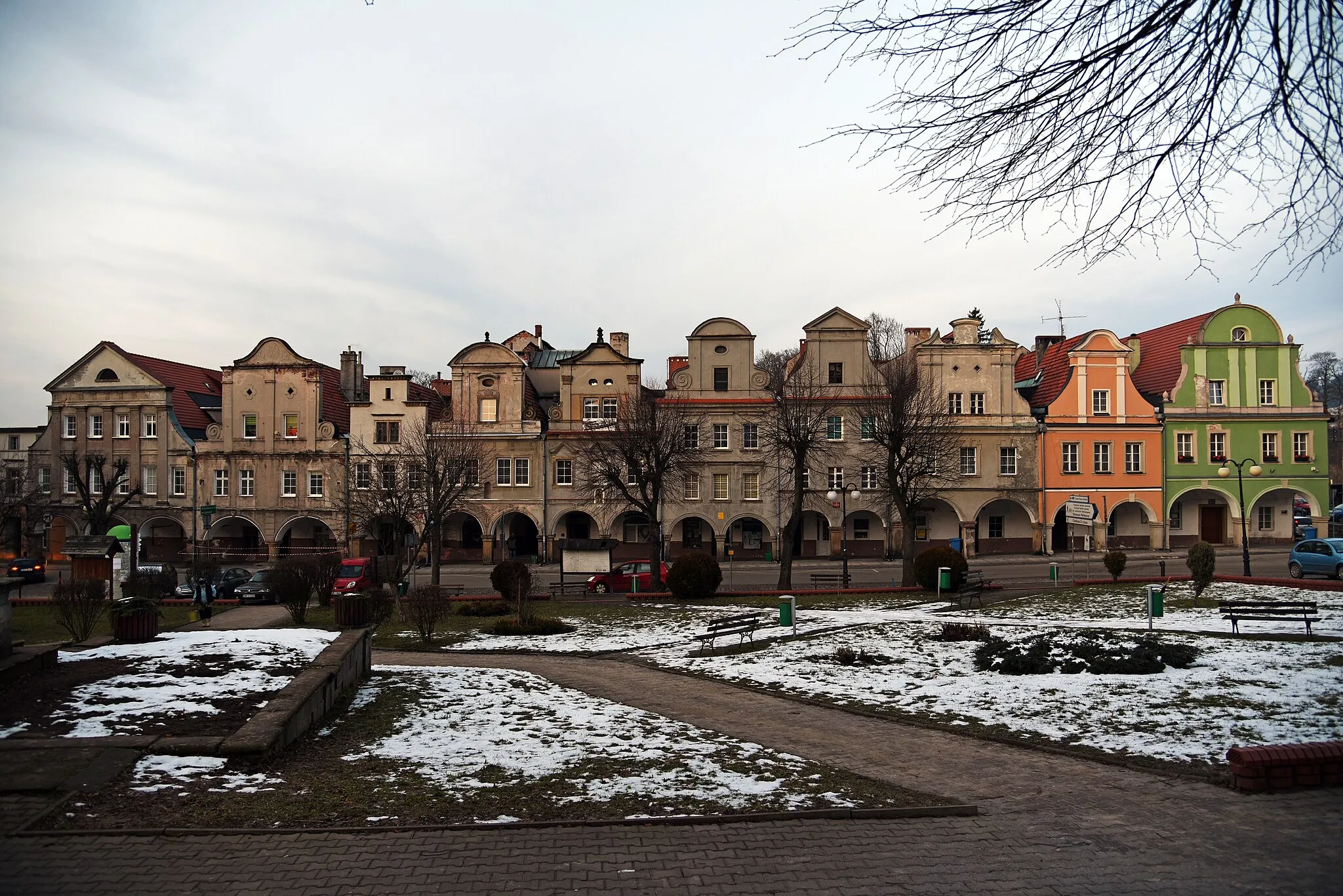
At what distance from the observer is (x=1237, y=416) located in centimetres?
4853

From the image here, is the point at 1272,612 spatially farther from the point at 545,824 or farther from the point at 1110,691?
the point at 545,824

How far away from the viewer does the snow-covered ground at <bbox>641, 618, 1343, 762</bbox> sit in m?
10.4

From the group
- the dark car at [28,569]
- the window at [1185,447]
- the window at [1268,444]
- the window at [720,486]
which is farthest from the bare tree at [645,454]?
the window at [1268,444]

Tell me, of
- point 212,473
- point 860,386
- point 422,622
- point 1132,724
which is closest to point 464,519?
point 212,473

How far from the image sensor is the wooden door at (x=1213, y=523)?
162ft

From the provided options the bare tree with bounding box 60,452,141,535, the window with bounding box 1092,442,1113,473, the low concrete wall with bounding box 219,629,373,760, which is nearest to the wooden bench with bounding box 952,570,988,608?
the low concrete wall with bounding box 219,629,373,760

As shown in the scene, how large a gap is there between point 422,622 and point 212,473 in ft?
123

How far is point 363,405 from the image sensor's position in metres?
50.8

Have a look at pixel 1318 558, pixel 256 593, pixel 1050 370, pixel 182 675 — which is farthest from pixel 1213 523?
pixel 182 675

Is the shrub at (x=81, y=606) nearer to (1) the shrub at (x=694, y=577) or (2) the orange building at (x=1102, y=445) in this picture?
(1) the shrub at (x=694, y=577)

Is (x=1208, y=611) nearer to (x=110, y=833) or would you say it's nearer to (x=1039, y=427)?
(x=110, y=833)

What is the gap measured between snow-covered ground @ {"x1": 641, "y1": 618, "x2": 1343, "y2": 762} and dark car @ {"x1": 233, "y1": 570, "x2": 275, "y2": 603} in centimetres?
1887

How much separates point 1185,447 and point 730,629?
1587 inches

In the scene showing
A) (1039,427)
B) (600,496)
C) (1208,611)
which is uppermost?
(1039,427)
